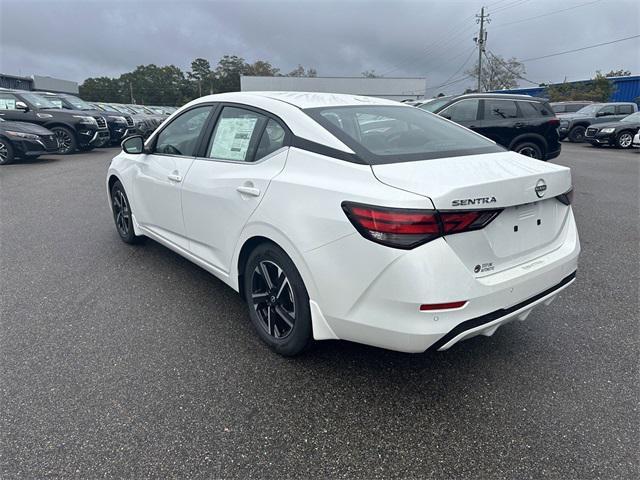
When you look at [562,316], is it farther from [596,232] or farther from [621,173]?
[621,173]

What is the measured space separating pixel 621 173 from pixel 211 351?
1170 centimetres

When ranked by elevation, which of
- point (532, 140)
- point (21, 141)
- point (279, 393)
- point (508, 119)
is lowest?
point (279, 393)

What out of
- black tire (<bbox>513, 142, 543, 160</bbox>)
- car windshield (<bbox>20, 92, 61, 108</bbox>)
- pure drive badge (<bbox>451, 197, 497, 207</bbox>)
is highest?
car windshield (<bbox>20, 92, 61, 108</bbox>)

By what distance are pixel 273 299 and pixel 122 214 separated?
295 cm

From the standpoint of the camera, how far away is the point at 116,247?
16.1ft

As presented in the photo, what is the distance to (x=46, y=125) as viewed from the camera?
1284 cm

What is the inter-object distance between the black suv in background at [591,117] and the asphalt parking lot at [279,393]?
18.7m

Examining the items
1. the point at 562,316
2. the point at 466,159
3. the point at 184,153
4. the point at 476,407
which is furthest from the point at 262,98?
the point at 562,316

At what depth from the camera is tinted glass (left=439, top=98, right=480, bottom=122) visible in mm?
9320

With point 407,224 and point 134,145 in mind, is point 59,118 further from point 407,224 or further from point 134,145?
point 407,224

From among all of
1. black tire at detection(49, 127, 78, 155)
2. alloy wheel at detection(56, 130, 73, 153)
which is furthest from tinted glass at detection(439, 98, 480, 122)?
alloy wheel at detection(56, 130, 73, 153)

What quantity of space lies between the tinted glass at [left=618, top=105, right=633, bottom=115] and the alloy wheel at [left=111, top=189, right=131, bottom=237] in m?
21.7

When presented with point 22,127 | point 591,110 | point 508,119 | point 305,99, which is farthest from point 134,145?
point 591,110

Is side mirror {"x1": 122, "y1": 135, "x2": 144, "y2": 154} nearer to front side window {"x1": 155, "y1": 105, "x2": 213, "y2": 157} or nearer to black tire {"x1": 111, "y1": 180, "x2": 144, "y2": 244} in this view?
front side window {"x1": 155, "y1": 105, "x2": 213, "y2": 157}
